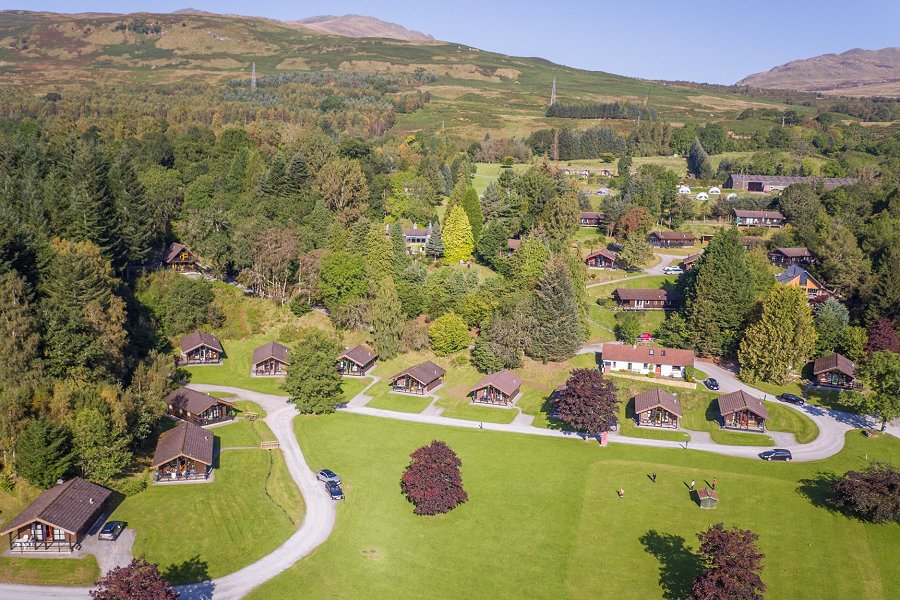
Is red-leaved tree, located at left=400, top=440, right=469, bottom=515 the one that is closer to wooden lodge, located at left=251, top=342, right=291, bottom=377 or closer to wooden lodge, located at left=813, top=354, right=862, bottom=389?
wooden lodge, located at left=251, top=342, right=291, bottom=377

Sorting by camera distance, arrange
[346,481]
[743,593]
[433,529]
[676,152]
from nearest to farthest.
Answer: [743,593] < [433,529] < [346,481] < [676,152]

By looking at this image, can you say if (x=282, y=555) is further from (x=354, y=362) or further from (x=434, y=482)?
(x=354, y=362)

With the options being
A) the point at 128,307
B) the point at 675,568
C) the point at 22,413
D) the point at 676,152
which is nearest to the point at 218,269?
the point at 128,307

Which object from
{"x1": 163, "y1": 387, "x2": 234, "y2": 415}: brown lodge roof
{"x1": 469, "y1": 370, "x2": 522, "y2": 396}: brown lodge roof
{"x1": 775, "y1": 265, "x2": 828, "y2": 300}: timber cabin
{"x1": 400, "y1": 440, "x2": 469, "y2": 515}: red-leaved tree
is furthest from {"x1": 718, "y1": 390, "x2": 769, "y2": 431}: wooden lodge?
{"x1": 163, "y1": 387, "x2": 234, "y2": 415}: brown lodge roof

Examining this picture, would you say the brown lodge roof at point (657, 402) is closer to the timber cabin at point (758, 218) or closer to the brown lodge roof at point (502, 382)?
the brown lodge roof at point (502, 382)

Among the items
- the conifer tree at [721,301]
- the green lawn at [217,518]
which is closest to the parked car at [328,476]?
the green lawn at [217,518]

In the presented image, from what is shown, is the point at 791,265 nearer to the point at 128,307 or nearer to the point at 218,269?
the point at 218,269
